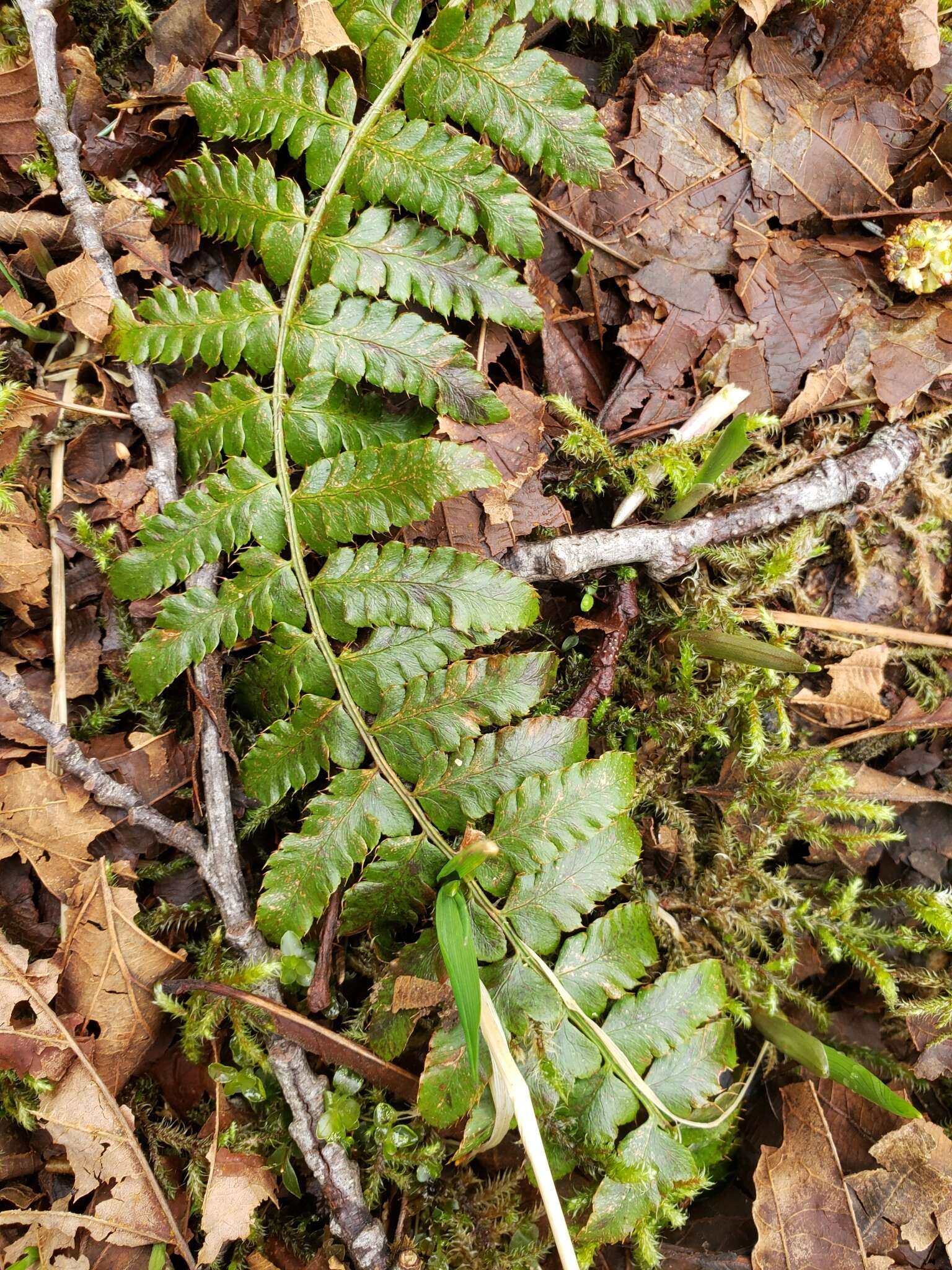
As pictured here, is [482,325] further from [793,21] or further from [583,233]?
[793,21]

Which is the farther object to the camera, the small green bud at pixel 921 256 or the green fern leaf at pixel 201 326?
the small green bud at pixel 921 256

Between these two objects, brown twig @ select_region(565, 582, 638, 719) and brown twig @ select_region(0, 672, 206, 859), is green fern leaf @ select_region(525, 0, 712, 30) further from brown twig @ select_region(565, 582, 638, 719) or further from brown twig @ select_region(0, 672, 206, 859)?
brown twig @ select_region(0, 672, 206, 859)

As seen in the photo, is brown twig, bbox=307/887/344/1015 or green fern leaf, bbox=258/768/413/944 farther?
brown twig, bbox=307/887/344/1015

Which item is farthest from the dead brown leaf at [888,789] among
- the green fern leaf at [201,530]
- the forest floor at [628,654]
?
the green fern leaf at [201,530]

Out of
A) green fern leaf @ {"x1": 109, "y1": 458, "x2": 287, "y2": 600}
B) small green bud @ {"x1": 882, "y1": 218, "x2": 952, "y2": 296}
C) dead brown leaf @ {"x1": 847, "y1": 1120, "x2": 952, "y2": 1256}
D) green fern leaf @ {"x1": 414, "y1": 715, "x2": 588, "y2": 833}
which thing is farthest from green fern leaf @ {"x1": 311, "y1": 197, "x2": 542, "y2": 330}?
dead brown leaf @ {"x1": 847, "y1": 1120, "x2": 952, "y2": 1256}

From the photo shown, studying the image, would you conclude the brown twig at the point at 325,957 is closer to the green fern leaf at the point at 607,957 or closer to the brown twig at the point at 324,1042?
the brown twig at the point at 324,1042

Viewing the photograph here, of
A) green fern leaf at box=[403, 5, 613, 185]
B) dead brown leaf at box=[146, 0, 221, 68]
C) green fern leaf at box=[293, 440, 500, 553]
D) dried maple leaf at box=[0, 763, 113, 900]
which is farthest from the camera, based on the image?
dead brown leaf at box=[146, 0, 221, 68]
